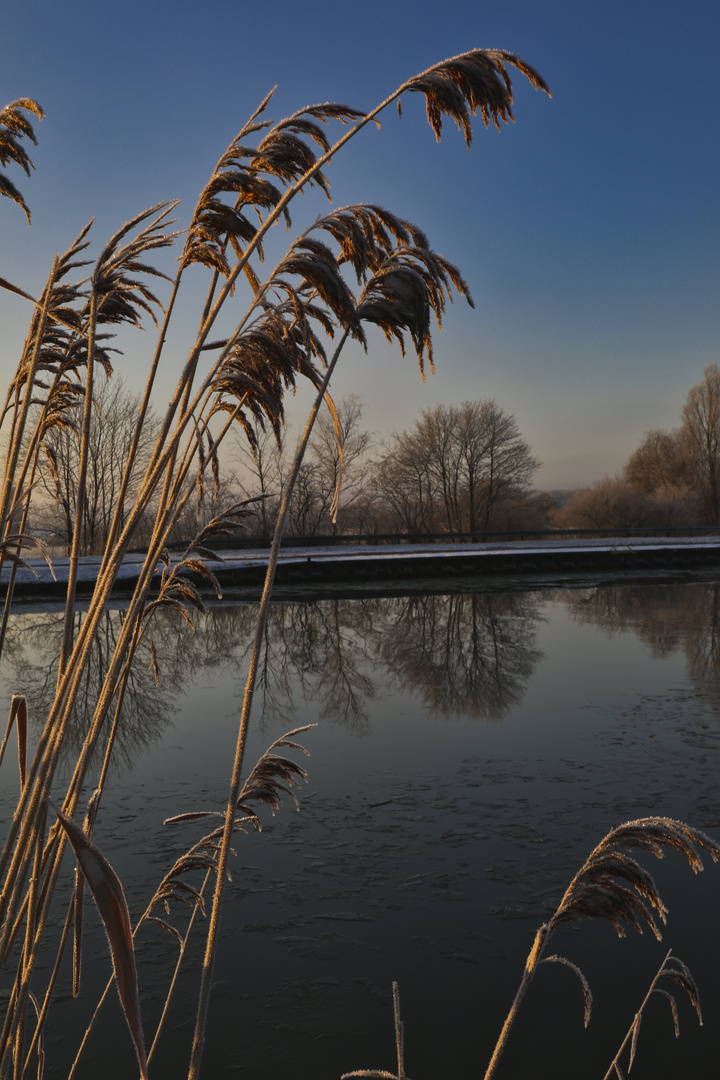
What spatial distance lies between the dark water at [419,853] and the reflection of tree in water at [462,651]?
2.7 inches

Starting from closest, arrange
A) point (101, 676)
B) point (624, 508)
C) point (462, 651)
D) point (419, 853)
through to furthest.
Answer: point (419, 853) → point (101, 676) → point (462, 651) → point (624, 508)

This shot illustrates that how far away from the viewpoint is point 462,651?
39.3ft

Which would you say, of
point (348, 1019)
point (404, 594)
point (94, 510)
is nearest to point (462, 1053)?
point (348, 1019)

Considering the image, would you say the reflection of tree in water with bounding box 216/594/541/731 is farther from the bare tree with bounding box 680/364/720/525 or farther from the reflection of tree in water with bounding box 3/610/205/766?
the bare tree with bounding box 680/364/720/525

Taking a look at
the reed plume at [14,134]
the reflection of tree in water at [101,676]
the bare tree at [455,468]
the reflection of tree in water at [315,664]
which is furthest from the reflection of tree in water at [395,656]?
the bare tree at [455,468]

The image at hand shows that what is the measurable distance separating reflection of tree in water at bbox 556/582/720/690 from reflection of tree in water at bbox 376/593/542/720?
139 centimetres

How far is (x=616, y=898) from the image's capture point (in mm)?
1624

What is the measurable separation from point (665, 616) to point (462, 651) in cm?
552

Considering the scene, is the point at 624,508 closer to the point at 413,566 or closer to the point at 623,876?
the point at 413,566

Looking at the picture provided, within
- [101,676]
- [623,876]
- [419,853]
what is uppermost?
[623,876]

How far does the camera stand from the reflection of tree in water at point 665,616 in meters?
11.2

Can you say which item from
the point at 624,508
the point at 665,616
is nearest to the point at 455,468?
the point at 624,508

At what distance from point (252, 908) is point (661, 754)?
408 cm

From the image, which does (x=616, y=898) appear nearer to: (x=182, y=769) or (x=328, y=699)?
(x=182, y=769)
